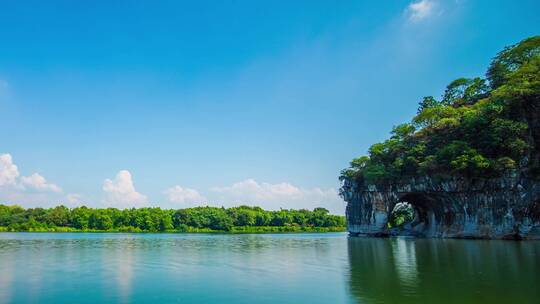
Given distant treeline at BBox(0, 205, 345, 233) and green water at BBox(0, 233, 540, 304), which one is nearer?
green water at BBox(0, 233, 540, 304)

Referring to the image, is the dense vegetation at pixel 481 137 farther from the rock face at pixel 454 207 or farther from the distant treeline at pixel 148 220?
the distant treeline at pixel 148 220

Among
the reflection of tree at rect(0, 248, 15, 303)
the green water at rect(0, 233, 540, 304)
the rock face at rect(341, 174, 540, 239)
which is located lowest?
the green water at rect(0, 233, 540, 304)

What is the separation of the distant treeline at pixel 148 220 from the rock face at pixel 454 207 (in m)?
44.4

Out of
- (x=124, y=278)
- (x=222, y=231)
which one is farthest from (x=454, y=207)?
(x=222, y=231)

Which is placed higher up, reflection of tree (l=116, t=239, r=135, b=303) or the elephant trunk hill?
the elephant trunk hill

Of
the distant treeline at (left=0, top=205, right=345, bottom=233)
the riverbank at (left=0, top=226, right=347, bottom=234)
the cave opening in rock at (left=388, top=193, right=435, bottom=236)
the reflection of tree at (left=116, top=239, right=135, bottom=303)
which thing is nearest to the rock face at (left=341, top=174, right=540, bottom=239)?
the cave opening in rock at (left=388, top=193, right=435, bottom=236)

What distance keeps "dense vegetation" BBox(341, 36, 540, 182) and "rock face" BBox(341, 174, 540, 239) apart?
46.0 inches

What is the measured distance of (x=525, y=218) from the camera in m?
33.0

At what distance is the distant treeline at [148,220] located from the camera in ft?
278

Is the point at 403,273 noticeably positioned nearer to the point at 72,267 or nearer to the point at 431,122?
A: the point at 72,267

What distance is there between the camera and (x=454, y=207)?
39.8 meters

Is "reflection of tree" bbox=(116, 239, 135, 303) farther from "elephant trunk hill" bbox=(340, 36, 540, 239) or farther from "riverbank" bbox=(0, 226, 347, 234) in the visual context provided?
"riverbank" bbox=(0, 226, 347, 234)

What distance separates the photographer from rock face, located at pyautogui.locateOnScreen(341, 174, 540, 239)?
33094mm

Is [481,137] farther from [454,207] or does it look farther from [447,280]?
[447,280]
